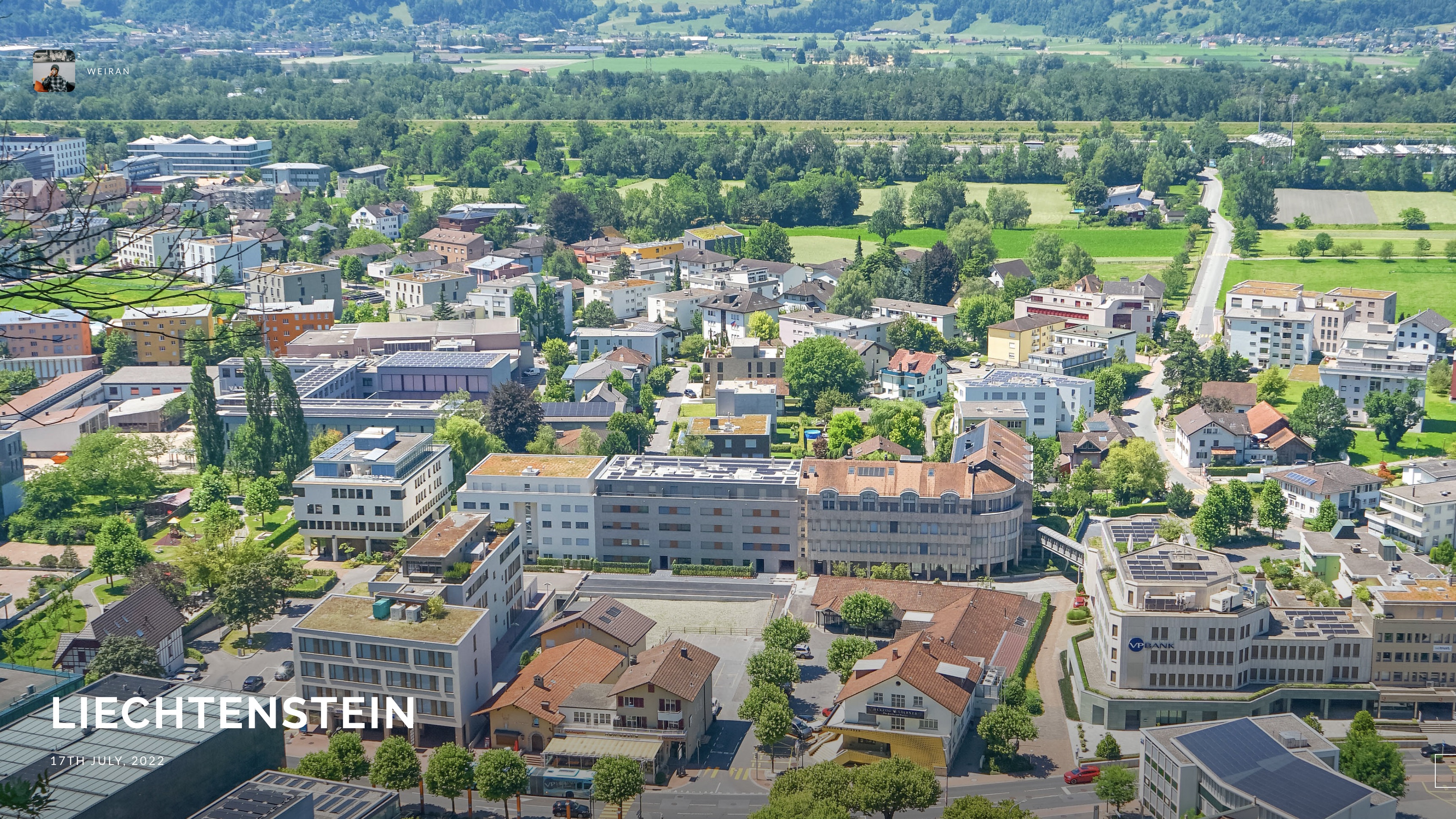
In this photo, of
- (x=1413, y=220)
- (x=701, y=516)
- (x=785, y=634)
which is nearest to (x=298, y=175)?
(x=701, y=516)

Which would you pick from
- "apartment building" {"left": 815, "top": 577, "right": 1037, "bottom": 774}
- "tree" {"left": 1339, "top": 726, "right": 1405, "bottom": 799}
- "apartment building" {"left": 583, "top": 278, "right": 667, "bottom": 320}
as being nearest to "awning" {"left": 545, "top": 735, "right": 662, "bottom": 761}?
"apartment building" {"left": 815, "top": 577, "right": 1037, "bottom": 774}

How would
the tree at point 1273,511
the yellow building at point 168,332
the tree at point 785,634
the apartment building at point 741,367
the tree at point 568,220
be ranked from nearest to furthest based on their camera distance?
the tree at point 785,634 → the tree at point 1273,511 → the apartment building at point 741,367 → the yellow building at point 168,332 → the tree at point 568,220

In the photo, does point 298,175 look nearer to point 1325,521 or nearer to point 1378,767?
point 1325,521

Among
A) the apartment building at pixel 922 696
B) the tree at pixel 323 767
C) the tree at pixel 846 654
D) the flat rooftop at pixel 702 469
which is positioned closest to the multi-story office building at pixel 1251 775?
the apartment building at pixel 922 696

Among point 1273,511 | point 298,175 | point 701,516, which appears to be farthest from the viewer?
point 298,175

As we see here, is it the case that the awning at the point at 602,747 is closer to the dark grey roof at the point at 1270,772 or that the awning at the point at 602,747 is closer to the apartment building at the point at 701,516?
the dark grey roof at the point at 1270,772

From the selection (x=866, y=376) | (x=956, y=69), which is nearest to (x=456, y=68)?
(x=956, y=69)
